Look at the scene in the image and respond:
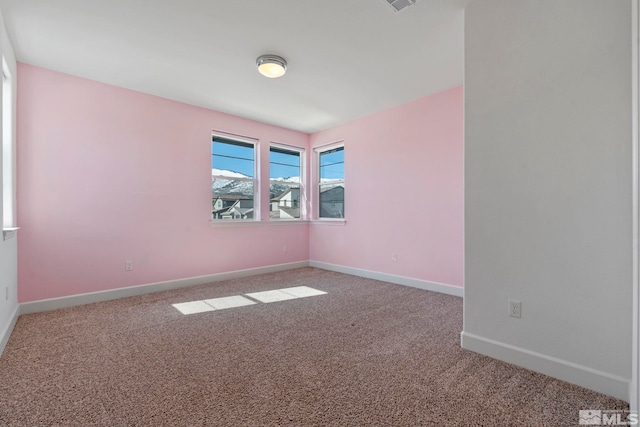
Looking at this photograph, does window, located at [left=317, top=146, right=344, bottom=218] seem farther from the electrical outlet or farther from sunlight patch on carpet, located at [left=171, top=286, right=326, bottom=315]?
the electrical outlet

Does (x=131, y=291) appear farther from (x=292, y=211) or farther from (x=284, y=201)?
(x=292, y=211)

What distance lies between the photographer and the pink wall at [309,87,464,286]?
3.65m

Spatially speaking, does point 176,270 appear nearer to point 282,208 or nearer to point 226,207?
point 226,207

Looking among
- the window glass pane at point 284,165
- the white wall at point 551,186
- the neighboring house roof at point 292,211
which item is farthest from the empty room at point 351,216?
the neighboring house roof at point 292,211

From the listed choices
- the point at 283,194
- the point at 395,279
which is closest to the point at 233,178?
the point at 283,194

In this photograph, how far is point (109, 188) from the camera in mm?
3475

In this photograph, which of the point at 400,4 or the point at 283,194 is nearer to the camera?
the point at 400,4

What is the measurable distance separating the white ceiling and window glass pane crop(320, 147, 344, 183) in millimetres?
1440

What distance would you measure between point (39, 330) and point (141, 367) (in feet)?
4.57

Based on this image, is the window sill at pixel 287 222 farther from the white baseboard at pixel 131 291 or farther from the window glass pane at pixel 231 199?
the white baseboard at pixel 131 291

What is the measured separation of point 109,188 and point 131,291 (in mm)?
1273

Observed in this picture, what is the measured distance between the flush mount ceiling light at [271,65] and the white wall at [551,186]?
163 cm

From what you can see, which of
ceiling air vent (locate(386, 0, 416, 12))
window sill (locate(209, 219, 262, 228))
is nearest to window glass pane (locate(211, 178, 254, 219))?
window sill (locate(209, 219, 262, 228))

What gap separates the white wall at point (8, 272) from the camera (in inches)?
87.4
